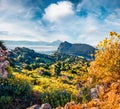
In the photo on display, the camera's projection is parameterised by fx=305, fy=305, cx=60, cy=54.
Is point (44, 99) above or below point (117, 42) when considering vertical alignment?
below

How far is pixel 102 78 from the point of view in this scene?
41438 mm

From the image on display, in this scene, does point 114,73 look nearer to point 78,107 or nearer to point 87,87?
point 78,107

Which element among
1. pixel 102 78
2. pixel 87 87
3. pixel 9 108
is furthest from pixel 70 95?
pixel 102 78

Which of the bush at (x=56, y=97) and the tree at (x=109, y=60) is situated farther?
the bush at (x=56, y=97)

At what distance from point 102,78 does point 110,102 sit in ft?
65.6

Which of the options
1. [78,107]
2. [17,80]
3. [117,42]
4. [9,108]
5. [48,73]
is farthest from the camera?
[48,73]

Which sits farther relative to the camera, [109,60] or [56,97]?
[56,97]

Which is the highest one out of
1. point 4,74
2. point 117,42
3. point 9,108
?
point 117,42

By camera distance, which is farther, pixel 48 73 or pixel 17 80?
pixel 48 73

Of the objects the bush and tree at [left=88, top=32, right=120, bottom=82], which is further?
the bush

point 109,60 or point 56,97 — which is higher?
point 109,60

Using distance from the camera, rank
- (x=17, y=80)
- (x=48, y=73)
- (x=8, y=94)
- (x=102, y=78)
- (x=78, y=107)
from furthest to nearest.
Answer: (x=48, y=73) → (x=17, y=80) → (x=8, y=94) → (x=102, y=78) → (x=78, y=107)

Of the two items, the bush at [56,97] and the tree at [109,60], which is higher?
the tree at [109,60]

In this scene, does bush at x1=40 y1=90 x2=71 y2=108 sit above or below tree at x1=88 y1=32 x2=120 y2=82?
below
